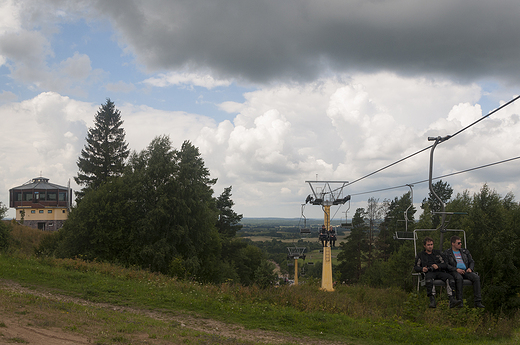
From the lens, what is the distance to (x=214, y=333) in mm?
10961

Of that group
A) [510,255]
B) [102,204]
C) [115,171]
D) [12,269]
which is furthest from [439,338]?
[115,171]

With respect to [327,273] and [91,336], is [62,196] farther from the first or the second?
[91,336]

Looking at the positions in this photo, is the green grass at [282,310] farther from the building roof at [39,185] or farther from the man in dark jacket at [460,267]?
the building roof at [39,185]

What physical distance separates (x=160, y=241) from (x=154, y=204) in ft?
13.5

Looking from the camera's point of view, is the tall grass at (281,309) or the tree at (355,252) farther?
the tree at (355,252)

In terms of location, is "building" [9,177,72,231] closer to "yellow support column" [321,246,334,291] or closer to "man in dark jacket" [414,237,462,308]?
"yellow support column" [321,246,334,291]

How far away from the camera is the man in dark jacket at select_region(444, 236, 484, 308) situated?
1037 centimetres

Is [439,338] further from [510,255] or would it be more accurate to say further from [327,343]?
[510,255]

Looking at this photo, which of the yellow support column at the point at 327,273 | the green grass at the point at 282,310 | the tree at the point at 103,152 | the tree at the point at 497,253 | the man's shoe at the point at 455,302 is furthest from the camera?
the tree at the point at 103,152

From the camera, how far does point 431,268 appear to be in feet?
34.4

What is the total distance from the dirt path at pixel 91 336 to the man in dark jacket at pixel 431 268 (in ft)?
11.9

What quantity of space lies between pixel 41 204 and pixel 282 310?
203ft

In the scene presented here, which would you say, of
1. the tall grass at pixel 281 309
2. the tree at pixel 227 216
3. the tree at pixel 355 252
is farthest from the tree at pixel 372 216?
the tall grass at pixel 281 309

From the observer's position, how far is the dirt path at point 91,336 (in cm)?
852
